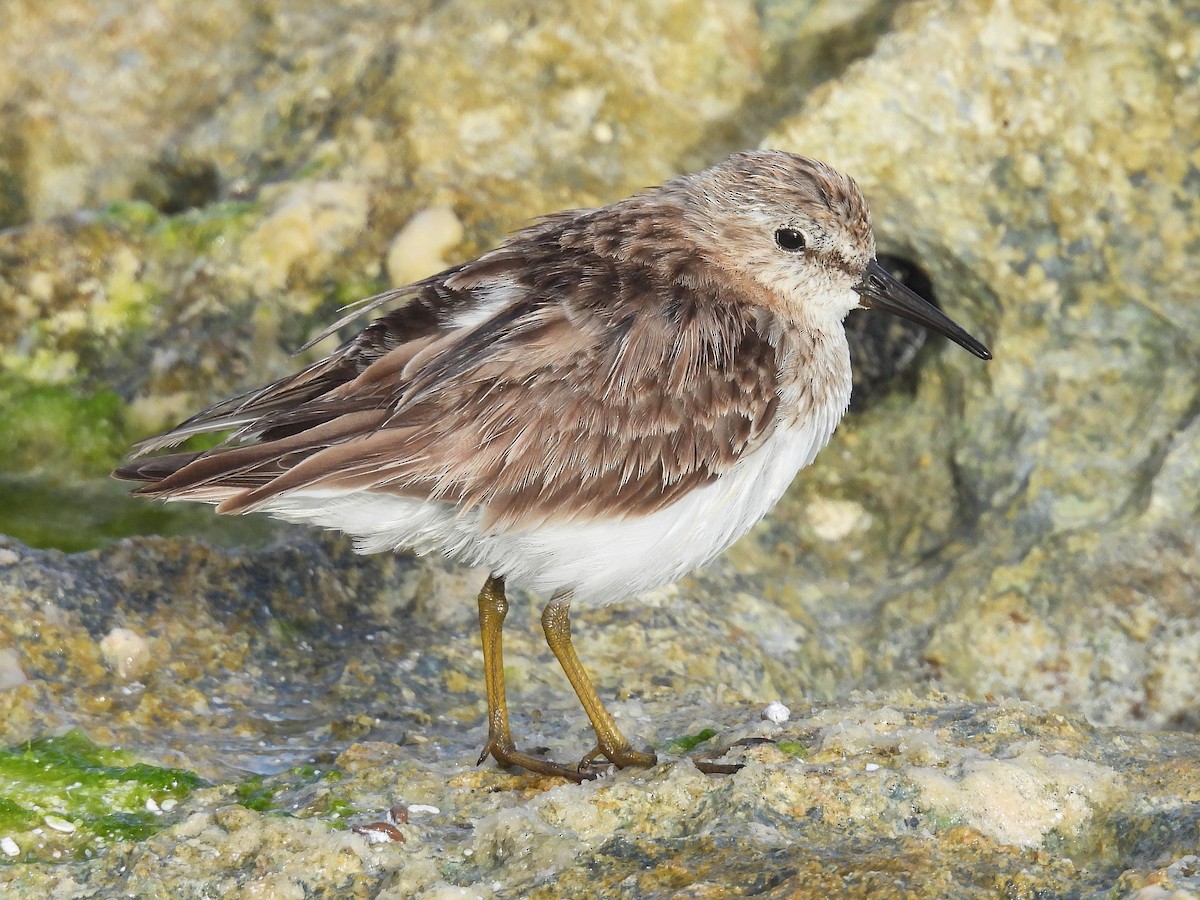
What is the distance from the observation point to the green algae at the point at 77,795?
402cm

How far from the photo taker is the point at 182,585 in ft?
18.0

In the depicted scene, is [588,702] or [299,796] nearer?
[299,796]

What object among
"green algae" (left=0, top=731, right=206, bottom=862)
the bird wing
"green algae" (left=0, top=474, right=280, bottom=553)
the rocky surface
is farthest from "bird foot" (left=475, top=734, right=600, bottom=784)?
"green algae" (left=0, top=474, right=280, bottom=553)

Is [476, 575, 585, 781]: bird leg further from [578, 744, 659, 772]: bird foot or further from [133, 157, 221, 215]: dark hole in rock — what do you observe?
[133, 157, 221, 215]: dark hole in rock

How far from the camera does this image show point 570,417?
14.9 feet

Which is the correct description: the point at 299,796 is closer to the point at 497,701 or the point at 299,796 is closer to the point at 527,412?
the point at 497,701

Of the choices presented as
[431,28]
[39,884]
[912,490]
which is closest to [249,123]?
[431,28]

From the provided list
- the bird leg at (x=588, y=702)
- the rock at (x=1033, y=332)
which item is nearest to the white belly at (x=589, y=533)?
the bird leg at (x=588, y=702)

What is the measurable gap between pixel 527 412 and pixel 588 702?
101 centimetres

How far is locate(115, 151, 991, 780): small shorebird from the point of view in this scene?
4.46 meters

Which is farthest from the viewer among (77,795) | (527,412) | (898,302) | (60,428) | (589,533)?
(60,428)

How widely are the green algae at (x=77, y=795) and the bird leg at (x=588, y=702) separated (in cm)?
125

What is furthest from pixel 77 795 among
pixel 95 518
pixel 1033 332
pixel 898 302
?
pixel 1033 332

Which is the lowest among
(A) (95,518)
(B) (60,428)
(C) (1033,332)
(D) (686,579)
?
(D) (686,579)
